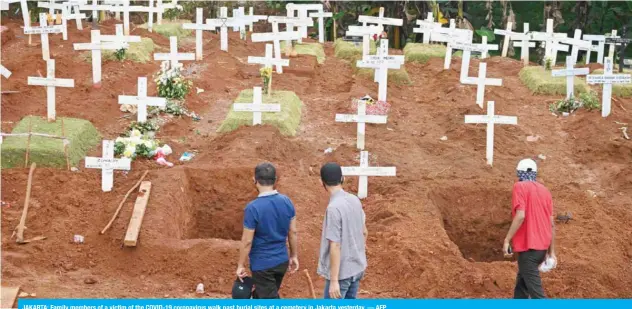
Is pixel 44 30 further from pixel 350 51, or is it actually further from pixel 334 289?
pixel 334 289

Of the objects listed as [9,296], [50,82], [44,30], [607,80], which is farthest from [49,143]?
[607,80]

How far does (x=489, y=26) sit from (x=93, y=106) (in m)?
15.9

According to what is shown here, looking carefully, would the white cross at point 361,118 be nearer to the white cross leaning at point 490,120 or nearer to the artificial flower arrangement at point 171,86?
the white cross leaning at point 490,120

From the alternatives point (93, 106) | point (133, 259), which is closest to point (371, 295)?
point (133, 259)

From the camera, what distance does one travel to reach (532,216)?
987 cm

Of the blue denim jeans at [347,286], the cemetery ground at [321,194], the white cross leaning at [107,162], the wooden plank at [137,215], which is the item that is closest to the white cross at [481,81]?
the cemetery ground at [321,194]

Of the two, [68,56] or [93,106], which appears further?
[68,56]

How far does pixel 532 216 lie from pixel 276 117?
735 cm

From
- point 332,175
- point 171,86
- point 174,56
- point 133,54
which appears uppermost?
point 332,175

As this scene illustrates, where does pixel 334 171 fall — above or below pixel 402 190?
above

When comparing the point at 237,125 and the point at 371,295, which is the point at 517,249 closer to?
the point at 371,295

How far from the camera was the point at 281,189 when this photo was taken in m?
13.5

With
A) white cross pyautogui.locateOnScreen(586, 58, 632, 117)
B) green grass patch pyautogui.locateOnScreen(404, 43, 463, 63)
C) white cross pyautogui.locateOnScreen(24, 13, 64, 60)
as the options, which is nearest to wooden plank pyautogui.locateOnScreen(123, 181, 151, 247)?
white cross pyautogui.locateOnScreen(24, 13, 64, 60)

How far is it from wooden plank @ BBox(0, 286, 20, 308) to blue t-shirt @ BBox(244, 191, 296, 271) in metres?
2.41
